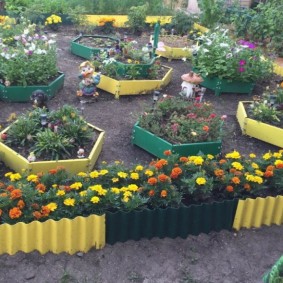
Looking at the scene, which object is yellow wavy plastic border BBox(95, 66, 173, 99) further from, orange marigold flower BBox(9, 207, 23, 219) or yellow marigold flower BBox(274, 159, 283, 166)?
orange marigold flower BBox(9, 207, 23, 219)

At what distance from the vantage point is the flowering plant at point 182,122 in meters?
5.73

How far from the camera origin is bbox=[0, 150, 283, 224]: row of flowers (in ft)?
13.8

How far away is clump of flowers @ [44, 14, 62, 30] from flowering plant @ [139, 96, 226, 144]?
5733mm

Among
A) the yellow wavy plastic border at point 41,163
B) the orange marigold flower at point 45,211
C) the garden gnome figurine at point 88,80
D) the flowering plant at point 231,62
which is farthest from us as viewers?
the flowering plant at point 231,62

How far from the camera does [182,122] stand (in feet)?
19.2

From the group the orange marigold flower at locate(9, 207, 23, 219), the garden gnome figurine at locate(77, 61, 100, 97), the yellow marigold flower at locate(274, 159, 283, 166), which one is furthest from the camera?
the garden gnome figurine at locate(77, 61, 100, 97)

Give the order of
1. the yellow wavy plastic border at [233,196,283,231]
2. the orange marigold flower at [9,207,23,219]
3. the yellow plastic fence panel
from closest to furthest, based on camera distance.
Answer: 1. the orange marigold flower at [9,207,23,219]
2. the yellow wavy plastic border at [233,196,283,231]
3. the yellow plastic fence panel

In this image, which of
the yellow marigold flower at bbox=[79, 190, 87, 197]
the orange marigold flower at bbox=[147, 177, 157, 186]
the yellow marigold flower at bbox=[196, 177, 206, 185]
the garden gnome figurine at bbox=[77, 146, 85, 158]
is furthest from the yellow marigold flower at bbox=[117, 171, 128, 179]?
the garden gnome figurine at bbox=[77, 146, 85, 158]

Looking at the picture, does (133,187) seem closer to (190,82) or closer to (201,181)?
(201,181)

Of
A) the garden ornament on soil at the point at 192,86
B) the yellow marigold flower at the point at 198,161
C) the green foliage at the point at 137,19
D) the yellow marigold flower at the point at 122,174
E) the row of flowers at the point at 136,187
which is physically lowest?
the green foliage at the point at 137,19

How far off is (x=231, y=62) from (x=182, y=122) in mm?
2353

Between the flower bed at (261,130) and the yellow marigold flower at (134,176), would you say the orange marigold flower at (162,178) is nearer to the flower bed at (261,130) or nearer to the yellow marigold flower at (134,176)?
the yellow marigold flower at (134,176)

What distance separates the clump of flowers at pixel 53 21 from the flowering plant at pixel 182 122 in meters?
5.73

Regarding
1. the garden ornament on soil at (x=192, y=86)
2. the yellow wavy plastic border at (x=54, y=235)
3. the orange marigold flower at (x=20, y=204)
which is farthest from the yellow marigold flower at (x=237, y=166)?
the garden ornament on soil at (x=192, y=86)
